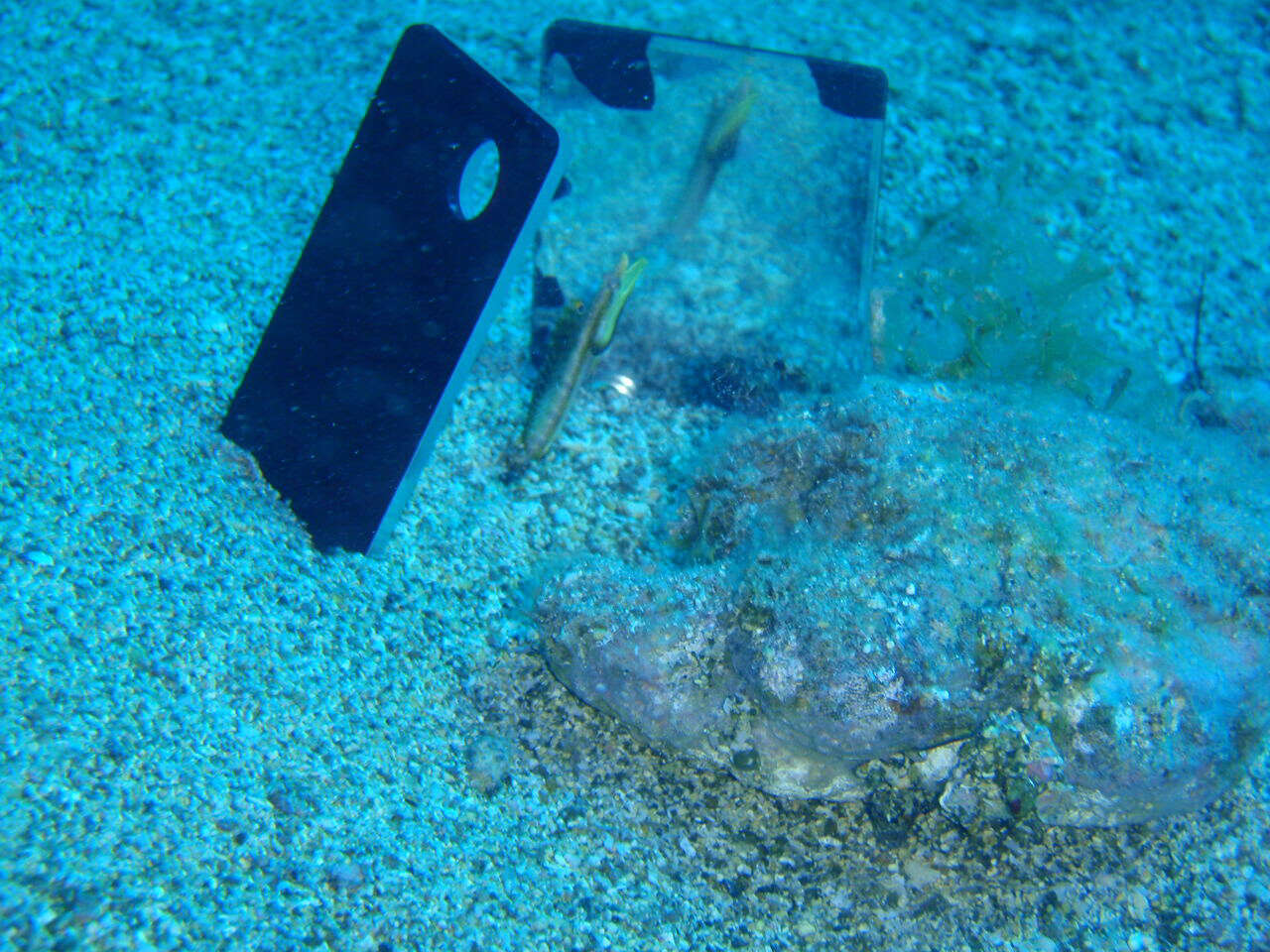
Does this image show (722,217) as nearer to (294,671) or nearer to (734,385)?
(734,385)

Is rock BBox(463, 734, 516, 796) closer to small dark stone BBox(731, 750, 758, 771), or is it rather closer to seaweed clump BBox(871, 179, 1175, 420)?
small dark stone BBox(731, 750, 758, 771)

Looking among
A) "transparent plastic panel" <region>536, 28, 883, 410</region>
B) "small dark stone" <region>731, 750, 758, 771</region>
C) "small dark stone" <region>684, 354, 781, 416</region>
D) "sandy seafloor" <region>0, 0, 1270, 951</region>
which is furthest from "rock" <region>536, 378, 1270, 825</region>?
"transparent plastic panel" <region>536, 28, 883, 410</region>

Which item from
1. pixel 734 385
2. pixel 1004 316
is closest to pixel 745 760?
pixel 734 385

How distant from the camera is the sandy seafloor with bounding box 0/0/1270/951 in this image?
126cm

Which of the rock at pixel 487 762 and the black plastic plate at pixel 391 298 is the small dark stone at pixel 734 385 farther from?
the rock at pixel 487 762

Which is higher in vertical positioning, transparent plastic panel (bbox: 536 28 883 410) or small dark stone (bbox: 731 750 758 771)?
transparent plastic panel (bbox: 536 28 883 410)

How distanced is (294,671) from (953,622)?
136 centimetres

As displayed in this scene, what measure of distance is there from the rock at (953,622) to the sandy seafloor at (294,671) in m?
0.17

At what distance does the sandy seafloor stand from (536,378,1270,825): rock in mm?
168

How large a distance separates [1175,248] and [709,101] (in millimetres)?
2093

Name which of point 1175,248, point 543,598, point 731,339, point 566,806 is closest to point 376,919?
point 566,806

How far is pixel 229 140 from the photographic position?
283cm

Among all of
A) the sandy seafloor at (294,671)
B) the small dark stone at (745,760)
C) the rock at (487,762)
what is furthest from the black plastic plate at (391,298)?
the small dark stone at (745,760)

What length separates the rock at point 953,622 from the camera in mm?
1465
